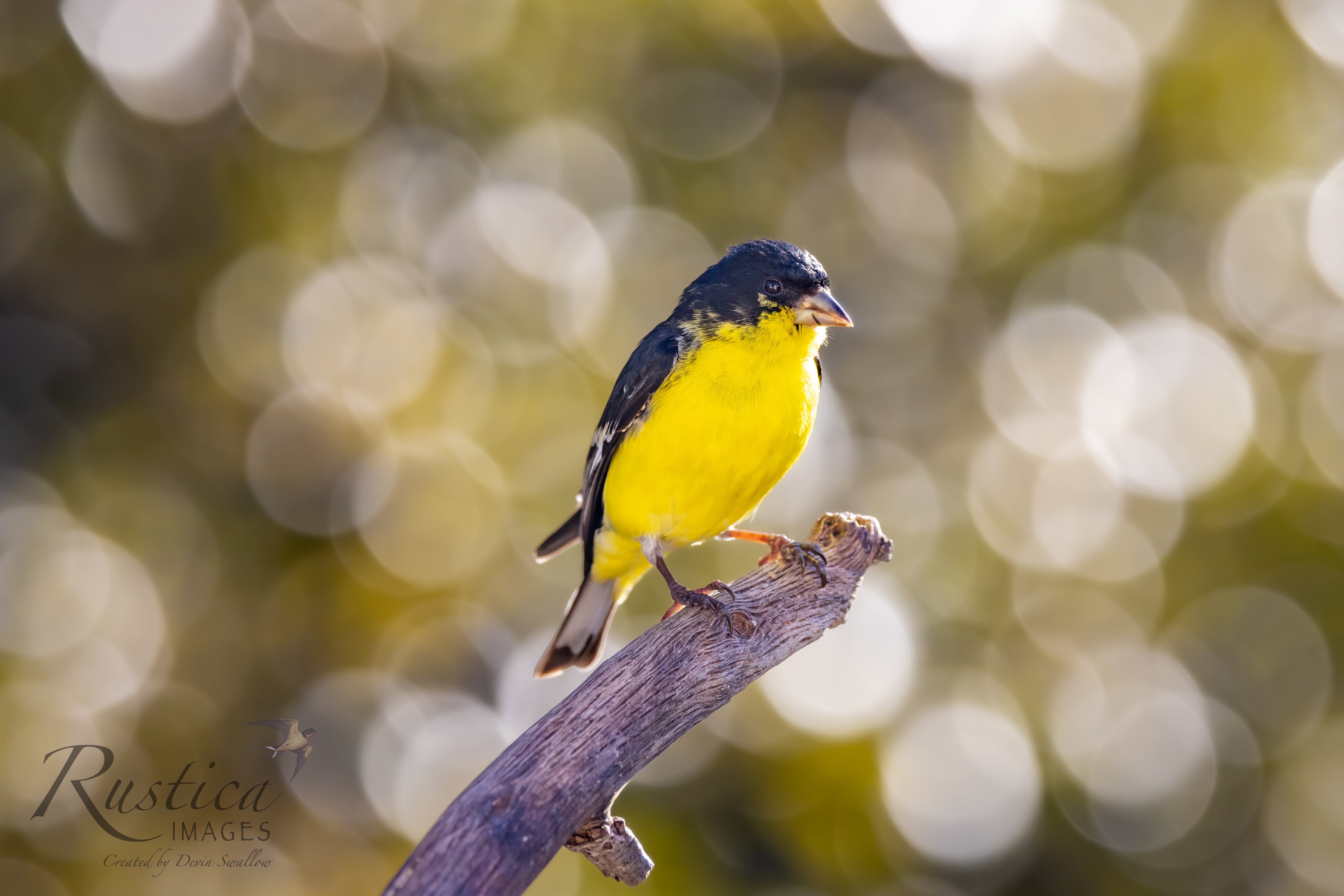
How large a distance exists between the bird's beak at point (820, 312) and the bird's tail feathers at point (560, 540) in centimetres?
181

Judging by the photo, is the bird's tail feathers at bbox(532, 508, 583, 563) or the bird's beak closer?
the bird's beak

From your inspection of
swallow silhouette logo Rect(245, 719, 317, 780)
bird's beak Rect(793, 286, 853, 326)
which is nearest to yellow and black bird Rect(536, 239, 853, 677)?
bird's beak Rect(793, 286, 853, 326)

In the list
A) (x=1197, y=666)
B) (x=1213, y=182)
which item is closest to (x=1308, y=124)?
(x=1213, y=182)

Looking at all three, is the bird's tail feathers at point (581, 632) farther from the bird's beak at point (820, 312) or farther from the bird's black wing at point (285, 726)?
the bird's beak at point (820, 312)

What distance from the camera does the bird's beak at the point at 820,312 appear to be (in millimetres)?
5191

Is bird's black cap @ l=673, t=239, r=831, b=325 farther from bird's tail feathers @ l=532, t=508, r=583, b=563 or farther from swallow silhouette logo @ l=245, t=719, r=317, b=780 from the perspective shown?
swallow silhouette logo @ l=245, t=719, r=317, b=780

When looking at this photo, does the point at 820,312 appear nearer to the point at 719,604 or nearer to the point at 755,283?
the point at 755,283

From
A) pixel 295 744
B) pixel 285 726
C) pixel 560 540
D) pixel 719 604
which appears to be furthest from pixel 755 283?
pixel 285 726

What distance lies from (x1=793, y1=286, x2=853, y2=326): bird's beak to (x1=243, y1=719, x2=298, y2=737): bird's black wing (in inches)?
141

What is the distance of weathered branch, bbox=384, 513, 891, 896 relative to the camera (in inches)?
128

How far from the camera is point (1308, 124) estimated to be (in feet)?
39.9

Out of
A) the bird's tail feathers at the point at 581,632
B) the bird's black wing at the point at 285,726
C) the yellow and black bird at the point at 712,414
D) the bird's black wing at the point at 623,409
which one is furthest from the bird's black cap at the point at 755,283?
the bird's black wing at the point at 285,726

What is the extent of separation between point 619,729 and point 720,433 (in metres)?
1.63

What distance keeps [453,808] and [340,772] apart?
6708mm
